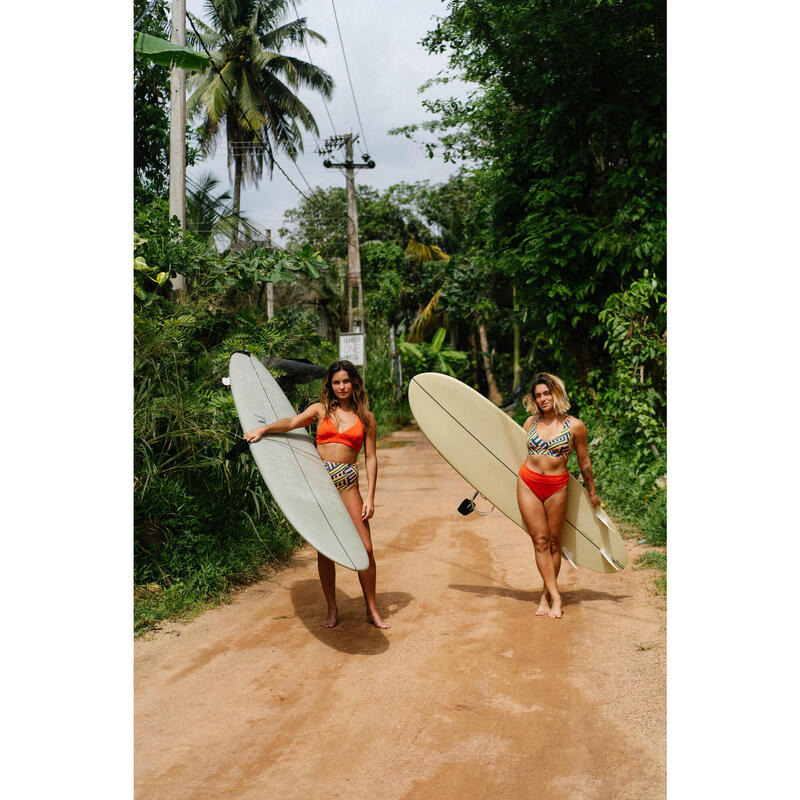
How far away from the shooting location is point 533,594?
4719 millimetres

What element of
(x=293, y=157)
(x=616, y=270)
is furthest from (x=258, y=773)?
(x=293, y=157)

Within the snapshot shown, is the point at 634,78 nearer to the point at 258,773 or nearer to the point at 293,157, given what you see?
the point at 258,773

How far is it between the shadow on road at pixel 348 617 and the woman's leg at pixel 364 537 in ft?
0.22

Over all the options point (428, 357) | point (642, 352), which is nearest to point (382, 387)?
point (428, 357)

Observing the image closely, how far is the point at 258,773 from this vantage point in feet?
8.26

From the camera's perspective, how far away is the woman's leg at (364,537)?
3.93 m

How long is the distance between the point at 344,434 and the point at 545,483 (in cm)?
127

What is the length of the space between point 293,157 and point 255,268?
1613cm

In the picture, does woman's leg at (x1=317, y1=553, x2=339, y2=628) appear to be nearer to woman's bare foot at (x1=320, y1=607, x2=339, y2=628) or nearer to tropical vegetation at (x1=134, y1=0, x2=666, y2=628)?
woman's bare foot at (x1=320, y1=607, x2=339, y2=628)

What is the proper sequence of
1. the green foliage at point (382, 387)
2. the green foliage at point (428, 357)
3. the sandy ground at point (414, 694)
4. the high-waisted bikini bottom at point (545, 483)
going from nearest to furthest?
the sandy ground at point (414, 694), the high-waisted bikini bottom at point (545, 483), the green foliage at point (382, 387), the green foliage at point (428, 357)

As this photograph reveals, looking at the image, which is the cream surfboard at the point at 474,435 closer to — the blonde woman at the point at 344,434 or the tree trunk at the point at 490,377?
the blonde woman at the point at 344,434

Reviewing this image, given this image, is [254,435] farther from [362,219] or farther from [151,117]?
[362,219]

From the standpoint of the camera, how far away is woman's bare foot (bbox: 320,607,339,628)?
4.09 meters

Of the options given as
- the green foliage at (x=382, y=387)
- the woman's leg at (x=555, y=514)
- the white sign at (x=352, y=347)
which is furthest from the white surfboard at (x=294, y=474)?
the green foliage at (x=382, y=387)
